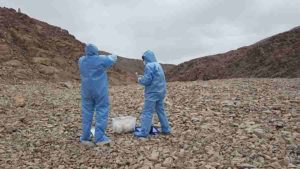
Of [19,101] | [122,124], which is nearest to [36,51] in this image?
[19,101]

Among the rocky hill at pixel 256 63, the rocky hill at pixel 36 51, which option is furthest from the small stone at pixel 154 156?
the rocky hill at pixel 256 63

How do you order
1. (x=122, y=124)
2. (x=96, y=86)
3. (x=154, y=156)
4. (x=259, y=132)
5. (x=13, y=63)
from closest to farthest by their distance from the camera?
(x=154, y=156), (x=96, y=86), (x=259, y=132), (x=122, y=124), (x=13, y=63)

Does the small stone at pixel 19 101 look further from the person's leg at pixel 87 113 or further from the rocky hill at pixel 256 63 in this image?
the rocky hill at pixel 256 63

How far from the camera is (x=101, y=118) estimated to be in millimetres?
8570

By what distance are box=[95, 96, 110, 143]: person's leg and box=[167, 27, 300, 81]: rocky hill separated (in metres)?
23.7

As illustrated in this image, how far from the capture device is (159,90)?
8922mm

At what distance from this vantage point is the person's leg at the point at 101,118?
8.56m

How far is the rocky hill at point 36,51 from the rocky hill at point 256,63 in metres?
13.1

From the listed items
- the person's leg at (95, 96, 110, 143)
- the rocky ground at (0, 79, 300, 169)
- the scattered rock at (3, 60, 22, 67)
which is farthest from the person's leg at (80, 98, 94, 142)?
the scattered rock at (3, 60, 22, 67)

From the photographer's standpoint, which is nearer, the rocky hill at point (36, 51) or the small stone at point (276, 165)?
the small stone at point (276, 165)

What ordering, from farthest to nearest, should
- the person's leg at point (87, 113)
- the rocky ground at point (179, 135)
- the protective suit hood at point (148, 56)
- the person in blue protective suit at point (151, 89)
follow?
the protective suit hood at point (148, 56) → the person in blue protective suit at point (151, 89) → the person's leg at point (87, 113) → the rocky ground at point (179, 135)

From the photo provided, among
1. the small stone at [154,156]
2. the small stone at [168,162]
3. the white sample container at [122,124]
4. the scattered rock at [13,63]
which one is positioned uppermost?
the scattered rock at [13,63]

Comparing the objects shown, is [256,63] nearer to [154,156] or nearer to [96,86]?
[96,86]

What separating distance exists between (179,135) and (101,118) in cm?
153
